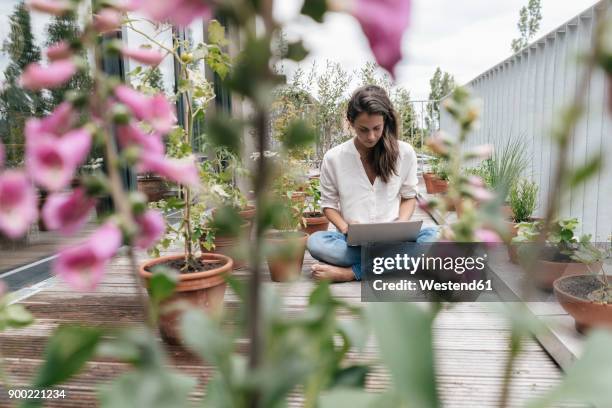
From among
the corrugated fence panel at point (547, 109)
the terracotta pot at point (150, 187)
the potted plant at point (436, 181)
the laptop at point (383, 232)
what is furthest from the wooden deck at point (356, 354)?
the potted plant at point (436, 181)

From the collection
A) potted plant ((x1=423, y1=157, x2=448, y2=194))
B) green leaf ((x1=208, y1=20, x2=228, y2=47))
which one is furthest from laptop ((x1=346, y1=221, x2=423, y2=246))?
potted plant ((x1=423, y1=157, x2=448, y2=194))

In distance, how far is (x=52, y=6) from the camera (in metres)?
0.30

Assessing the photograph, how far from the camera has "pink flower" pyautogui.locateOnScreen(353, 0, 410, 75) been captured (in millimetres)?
234

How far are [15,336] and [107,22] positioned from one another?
83.5 inches

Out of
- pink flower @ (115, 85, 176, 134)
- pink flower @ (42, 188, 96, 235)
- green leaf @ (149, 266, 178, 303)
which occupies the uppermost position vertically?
pink flower @ (115, 85, 176, 134)

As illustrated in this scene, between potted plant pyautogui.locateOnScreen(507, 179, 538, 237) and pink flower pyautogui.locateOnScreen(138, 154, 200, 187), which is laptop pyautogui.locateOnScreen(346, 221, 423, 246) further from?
pink flower pyautogui.locateOnScreen(138, 154, 200, 187)

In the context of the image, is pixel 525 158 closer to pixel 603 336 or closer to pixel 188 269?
pixel 188 269

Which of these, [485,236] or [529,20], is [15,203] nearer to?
[485,236]

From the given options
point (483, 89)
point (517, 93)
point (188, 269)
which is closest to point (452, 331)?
point (188, 269)

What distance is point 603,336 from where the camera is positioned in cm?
35

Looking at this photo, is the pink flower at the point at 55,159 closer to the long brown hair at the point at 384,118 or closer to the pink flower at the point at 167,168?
the pink flower at the point at 167,168

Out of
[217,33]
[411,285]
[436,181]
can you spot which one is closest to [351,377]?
[217,33]

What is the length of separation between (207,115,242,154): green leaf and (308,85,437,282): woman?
269 centimetres

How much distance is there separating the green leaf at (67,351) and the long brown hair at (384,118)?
2521 millimetres
